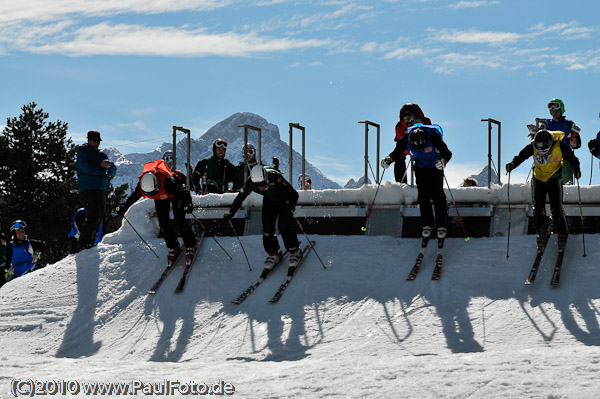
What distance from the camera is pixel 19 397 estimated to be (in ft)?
20.8

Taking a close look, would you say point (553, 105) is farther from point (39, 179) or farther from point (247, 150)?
point (39, 179)

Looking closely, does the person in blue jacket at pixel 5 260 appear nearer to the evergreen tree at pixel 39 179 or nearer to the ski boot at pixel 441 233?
the ski boot at pixel 441 233

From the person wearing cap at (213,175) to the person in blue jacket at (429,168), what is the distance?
167 inches

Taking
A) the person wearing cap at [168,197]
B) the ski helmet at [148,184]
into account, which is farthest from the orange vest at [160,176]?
the ski helmet at [148,184]

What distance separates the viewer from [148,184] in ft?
36.1

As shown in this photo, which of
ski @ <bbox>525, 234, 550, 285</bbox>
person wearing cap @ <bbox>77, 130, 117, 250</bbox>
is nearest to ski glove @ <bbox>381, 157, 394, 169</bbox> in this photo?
ski @ <bbox>525, 234, 550, 285</bbox>

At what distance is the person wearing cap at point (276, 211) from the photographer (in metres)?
10.4

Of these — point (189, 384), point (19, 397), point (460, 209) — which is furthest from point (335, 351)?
point (460, 209)

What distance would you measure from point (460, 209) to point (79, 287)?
18.7 feet

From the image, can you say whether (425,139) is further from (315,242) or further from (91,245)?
(91,245)

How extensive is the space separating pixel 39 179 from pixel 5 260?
1970 centimetres

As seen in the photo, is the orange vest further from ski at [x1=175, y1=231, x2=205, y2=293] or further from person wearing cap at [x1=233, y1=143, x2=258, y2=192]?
person wearing cap at [x1=233, y1=143, x2=258, y2=192]

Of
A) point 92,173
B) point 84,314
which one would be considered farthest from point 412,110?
point 84,314

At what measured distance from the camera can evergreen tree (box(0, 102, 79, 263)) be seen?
30.2 metres
